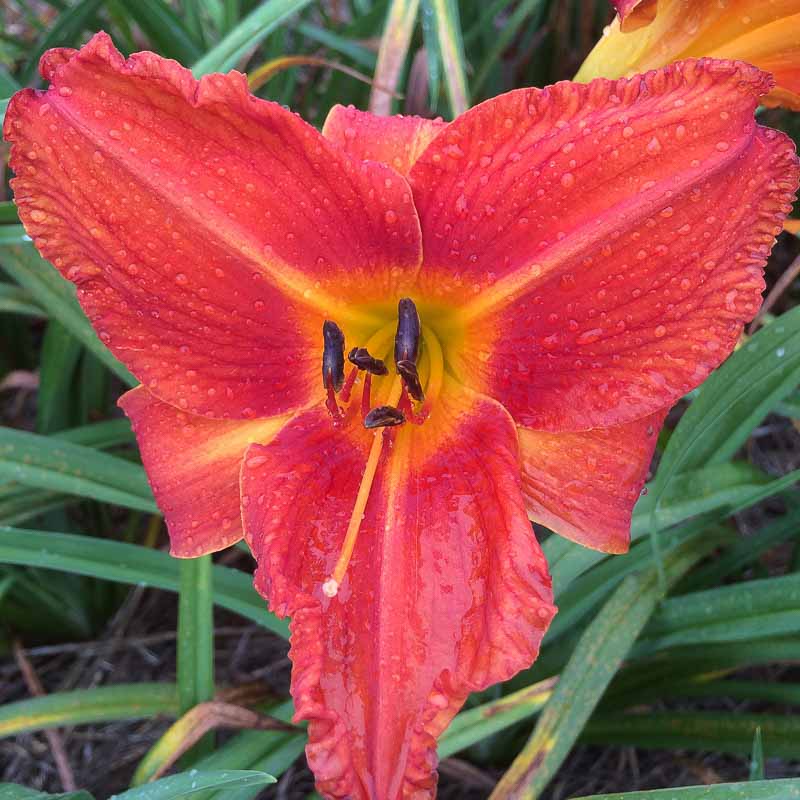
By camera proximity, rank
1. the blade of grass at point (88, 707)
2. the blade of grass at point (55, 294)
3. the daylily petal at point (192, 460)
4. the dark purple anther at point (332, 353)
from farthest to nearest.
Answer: the blade of grass at point (55, 294), the blade of grass at point (88, 707), the daylily petal at point (192, 460), the dark purple anther at point (332, 353)

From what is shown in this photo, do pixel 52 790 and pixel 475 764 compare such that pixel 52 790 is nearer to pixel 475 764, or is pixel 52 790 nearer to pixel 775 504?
pixel 475 764

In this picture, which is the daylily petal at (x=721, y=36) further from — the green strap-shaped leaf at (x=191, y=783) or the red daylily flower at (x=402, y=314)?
the green strap-shaped leaf at (x=191, y=783)

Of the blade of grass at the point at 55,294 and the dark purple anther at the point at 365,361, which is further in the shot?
the blade of grass at the point at 55,294

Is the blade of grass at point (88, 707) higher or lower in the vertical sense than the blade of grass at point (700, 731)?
higher

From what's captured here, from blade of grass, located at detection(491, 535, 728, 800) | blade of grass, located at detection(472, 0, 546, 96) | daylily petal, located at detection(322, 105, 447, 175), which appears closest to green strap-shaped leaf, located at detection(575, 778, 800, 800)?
blade of grass, located at detection(491, 535, 728, 800)

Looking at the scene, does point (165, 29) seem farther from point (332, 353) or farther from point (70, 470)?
point (332, 353)

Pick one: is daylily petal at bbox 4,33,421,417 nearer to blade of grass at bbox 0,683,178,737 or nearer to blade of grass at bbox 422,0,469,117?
blade of grass at bbox 422,0,469,117

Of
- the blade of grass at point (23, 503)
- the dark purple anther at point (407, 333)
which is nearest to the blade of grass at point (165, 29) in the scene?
the blade of grass at point (23, 503)
